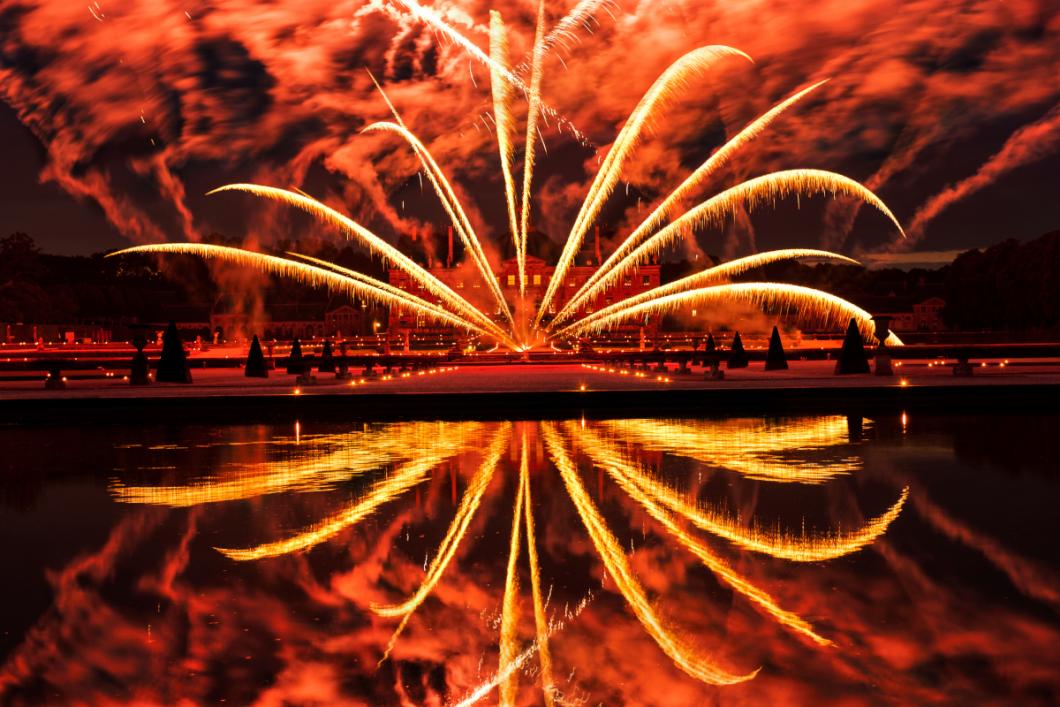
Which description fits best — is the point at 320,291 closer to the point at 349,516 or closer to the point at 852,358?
the point at 852,358

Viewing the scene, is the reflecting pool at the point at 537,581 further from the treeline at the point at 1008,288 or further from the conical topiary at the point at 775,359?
the treeline at the point at 1008,288

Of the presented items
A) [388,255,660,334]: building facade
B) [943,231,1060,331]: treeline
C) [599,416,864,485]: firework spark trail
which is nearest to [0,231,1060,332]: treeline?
[943,231,1060,331]: treeline

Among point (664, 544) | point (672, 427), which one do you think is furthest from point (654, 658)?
point (672, 427)

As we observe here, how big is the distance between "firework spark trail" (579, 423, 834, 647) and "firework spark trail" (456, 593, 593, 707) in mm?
1083

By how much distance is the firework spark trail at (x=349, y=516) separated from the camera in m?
8.09

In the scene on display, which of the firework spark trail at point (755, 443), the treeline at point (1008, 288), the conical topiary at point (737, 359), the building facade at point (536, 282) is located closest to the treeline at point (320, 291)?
the treeline at point (1008, 288)

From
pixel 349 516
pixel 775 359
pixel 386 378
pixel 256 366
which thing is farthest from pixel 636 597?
pixel 775 359

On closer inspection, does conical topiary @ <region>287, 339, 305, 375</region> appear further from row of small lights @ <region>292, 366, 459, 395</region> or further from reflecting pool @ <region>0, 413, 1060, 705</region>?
reflecting pool @ <region>0, 413, 1060, 705</region>

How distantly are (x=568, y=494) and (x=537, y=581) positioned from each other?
372 cm

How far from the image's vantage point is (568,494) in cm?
1075

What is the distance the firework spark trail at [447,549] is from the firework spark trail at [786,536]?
1924 mm

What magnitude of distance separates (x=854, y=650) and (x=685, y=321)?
111115 millimetres

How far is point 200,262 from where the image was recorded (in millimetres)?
146500

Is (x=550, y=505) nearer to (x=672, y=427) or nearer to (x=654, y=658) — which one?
(x=654, y=658)
